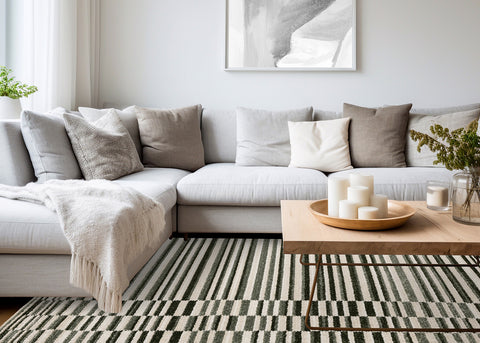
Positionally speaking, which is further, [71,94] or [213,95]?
[213,95]

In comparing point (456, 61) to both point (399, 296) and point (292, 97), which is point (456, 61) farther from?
point (399, 296)

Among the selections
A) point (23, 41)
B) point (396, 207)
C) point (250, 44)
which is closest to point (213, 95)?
point (250, 44)

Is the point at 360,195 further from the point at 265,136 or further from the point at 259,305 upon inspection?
the point at 265,136

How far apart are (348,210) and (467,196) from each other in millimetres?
451

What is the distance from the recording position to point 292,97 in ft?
12.2

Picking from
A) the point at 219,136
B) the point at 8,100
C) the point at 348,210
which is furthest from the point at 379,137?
the point at 8,100

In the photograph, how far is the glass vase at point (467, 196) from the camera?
1.55m

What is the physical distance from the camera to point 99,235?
168 cm

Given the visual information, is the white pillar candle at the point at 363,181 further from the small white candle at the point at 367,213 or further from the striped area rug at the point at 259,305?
Answer: the striped area rug at the point at 259,305

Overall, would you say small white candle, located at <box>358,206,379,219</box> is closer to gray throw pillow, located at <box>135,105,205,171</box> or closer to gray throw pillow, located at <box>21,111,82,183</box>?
gray throw pillow, located at <box>21,111,82,183</box>

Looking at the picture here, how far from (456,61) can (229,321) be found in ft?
10.0

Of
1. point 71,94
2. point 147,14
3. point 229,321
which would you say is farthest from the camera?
point 147,14

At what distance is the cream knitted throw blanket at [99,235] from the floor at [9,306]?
1.05ft

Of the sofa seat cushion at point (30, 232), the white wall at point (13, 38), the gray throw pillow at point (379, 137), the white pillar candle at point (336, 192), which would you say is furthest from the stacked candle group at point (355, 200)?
the white wall at point (13, 38)
